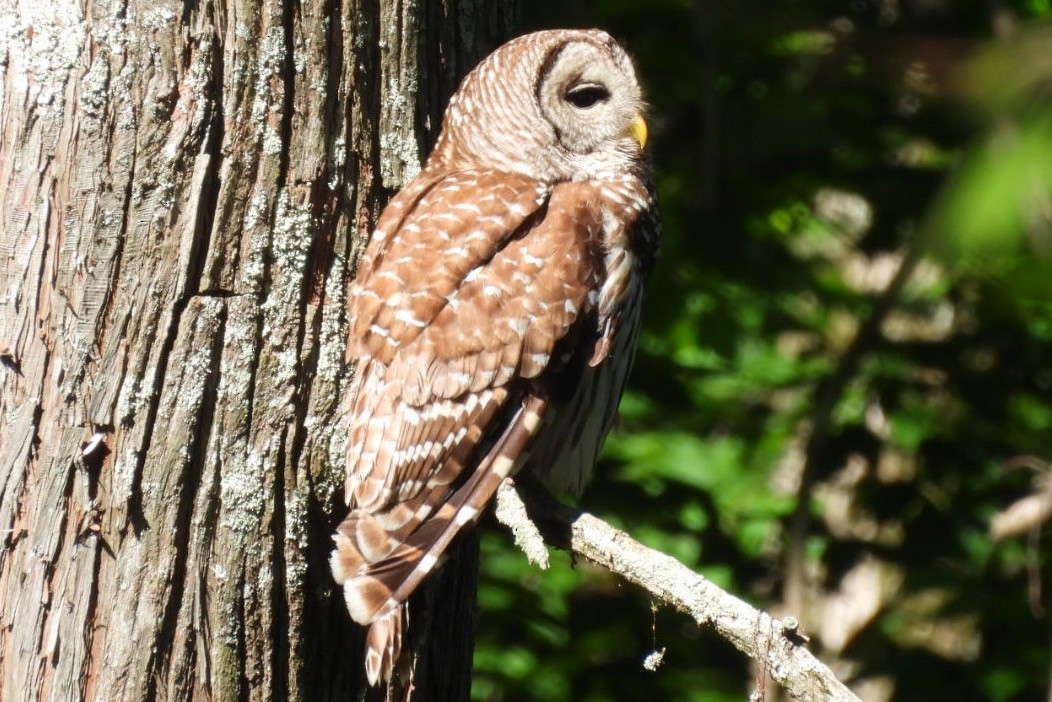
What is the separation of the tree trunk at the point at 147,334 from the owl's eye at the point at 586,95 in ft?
3.41

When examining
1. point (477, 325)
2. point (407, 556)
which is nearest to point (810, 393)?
point (477, 325)

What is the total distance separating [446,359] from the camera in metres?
3.04

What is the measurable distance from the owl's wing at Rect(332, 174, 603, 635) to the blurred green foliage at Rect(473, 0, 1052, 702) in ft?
3.26

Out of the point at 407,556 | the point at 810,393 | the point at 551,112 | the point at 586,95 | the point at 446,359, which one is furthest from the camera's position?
the point at 810,393

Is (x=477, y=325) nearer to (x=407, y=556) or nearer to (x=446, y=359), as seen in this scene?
(x=446, y=359)

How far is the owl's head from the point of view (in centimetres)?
328

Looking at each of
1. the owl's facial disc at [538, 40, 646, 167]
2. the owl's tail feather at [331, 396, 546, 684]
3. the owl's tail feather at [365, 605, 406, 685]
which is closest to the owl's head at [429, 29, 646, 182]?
the owl's facial disc at [538, 40, 646, 167]

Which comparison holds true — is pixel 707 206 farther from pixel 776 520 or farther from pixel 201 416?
pixel 201 416

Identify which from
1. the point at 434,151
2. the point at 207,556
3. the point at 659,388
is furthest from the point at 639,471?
the point at 207,556

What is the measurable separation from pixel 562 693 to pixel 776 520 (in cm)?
136

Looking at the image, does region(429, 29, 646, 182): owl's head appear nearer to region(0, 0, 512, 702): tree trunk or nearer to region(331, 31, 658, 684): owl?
region(331, 31, 658, 684): owl

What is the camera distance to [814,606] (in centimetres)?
521

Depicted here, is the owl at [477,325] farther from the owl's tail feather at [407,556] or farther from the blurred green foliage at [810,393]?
the blurred green foliage at [810,393]

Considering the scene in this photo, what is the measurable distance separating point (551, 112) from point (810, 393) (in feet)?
6.55
